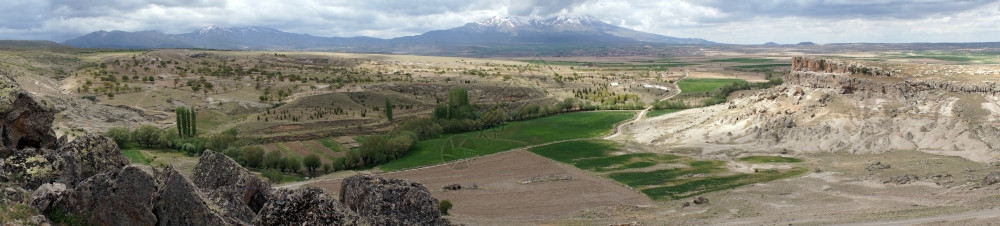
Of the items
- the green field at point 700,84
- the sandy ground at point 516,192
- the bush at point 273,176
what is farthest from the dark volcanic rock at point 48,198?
the green field at point 700,84

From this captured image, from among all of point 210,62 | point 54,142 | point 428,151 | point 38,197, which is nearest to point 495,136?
point 428,151

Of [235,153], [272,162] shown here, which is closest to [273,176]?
[272,162]

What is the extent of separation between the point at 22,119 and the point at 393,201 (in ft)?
43.2

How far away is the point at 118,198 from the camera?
58.2ft

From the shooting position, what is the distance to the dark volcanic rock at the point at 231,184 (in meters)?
20.6

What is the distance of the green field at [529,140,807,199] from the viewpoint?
51.9m

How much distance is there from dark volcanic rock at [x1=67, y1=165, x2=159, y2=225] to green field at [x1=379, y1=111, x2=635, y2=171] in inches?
1965

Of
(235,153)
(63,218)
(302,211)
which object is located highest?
(302,211)

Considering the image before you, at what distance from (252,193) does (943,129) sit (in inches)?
2306

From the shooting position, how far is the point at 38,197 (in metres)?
16.8

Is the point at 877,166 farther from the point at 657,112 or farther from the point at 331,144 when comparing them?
the point at 331,144

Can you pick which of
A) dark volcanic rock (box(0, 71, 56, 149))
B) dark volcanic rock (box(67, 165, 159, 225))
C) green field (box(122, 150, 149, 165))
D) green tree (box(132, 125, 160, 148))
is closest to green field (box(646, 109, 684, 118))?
green tree (box(132, 125, 160, 148))

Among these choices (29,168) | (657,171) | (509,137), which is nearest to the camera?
(29,168)

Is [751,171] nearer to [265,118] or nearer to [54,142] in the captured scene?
[54,142]
